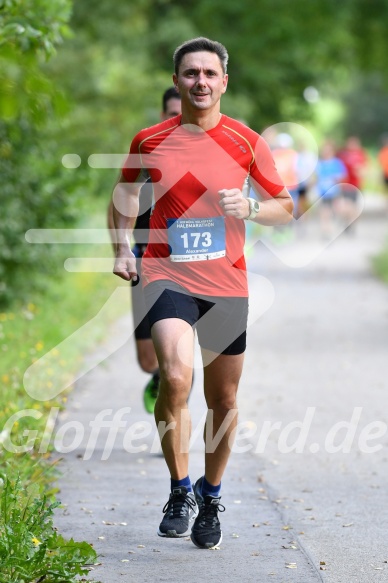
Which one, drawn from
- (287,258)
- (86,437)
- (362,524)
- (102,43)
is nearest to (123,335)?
(86,437)

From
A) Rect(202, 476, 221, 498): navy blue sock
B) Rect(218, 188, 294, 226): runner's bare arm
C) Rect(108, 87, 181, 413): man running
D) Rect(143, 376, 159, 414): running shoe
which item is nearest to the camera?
Rect(218, 188, 294, 226): runner's bare arm

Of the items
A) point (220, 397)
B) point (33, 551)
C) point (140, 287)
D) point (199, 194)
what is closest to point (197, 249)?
point (199, 194)

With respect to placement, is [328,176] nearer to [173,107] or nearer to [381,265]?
[381,265]

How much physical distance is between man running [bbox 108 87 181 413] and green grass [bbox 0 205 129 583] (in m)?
0.56

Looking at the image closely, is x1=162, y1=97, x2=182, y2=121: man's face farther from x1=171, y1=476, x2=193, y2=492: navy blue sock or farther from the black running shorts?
x1=171, y1=476, x2=193, y2=492: navy blue sock

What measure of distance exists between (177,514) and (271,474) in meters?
1.80

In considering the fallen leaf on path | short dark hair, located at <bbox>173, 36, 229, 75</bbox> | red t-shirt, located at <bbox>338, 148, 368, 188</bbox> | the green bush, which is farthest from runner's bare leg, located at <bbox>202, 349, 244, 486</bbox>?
red t-shirt, located at <bbox>338, 148, 368, 188</bbox>

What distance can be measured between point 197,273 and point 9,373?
3.69 m

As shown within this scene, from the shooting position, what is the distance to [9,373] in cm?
903

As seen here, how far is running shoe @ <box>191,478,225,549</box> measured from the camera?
5703 millimetres

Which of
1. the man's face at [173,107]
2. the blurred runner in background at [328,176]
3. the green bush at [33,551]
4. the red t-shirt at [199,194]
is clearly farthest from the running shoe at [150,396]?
the blurred runner in background at [328,176]

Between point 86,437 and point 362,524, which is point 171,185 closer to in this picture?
point 362,524

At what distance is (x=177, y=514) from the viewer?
226 inches

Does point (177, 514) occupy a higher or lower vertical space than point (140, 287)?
lower
